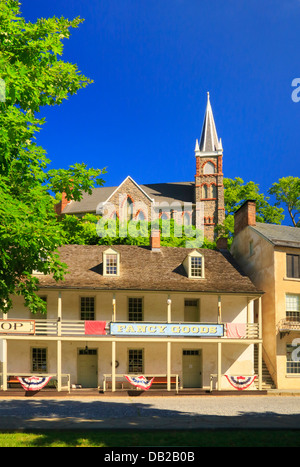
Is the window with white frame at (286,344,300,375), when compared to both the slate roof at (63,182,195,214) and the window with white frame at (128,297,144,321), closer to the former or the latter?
the window with white frame at (128,297,144,321)

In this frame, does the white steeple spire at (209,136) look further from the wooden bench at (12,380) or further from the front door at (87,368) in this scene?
the wooden bench at (12,380)

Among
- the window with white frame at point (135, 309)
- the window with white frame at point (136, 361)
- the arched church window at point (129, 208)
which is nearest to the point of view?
the window with white frame at point (136, 361)

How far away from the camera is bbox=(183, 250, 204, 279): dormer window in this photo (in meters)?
29.8

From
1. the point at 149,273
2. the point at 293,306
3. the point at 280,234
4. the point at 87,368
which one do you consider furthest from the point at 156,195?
the point at 87,368

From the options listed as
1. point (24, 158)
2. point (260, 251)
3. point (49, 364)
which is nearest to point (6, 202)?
point (24, 158)

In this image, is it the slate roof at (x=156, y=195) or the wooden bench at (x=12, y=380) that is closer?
the wooden bench at (x=12, y=380)

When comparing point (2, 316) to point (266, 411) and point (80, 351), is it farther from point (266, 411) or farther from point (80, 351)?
point (266, 411)

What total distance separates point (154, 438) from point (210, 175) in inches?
2682

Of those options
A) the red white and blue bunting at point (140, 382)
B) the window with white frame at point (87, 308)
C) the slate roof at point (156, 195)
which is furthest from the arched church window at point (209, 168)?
the red white and blue bunting at point (140, 382)

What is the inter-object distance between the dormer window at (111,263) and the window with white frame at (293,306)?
963 centimetres

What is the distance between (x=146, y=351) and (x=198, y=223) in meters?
46.8

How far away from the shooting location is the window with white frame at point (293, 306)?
30.0 m

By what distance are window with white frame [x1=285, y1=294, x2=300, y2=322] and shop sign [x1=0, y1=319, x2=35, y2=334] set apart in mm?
14103

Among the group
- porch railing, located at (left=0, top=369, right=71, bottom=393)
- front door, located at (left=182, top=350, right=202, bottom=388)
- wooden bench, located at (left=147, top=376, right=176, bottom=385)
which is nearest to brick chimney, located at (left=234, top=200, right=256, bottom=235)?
front door, located at (left=182, top=350, right=202, bottom=388)
